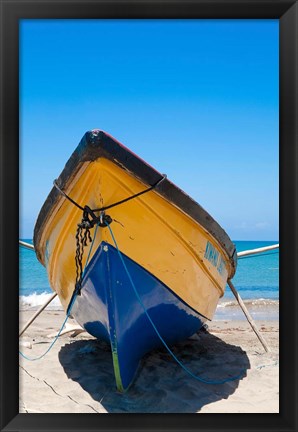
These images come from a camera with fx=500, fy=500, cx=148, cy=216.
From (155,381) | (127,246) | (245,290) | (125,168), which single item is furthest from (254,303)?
(125,168)

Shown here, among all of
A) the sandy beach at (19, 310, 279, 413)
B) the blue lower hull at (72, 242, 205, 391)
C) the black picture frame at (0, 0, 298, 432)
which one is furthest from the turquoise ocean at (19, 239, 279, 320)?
the black picture frame at (0, 0, 298, 432)

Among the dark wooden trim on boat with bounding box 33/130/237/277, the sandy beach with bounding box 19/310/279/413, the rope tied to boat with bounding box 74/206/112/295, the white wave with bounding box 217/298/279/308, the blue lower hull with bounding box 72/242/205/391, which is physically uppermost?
the dark wooden trim on boat with bounding box 33/130/237/277

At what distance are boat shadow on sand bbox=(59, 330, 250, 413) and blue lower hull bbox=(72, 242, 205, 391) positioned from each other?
0.16 meters

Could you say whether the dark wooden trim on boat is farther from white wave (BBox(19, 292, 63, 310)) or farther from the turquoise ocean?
white wave (BBox(19, 292, 63, 310))

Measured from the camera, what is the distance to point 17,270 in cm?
290

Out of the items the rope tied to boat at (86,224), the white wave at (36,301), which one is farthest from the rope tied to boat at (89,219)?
the white wave at (36,301)

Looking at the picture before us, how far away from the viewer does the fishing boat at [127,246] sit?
122 inches

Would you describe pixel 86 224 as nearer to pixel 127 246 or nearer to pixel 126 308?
pixel 127 246

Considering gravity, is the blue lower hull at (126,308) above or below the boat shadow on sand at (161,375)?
above

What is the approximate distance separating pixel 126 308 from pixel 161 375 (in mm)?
808

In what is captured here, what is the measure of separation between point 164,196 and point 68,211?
2.28 feet

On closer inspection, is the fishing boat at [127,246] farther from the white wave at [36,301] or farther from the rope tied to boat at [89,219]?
the white wave at [36,301]

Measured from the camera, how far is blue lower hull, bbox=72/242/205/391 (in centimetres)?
334
